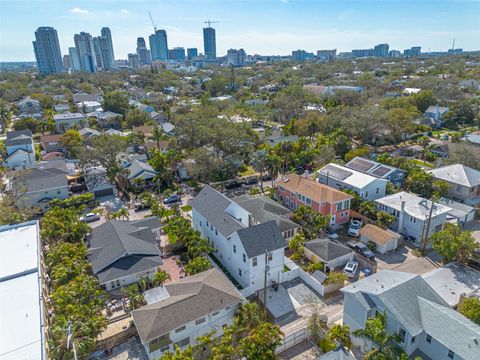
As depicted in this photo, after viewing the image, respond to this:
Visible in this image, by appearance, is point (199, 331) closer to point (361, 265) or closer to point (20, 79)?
point (361, 265)

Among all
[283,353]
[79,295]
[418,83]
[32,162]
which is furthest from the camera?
[418,83]

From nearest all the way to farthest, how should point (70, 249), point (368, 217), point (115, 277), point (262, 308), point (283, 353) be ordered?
point (283, 353), point (262, 308), point (115, 277), point (70, 249), point (368, 217)

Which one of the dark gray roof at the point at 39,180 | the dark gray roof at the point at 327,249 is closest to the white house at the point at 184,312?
the dark gray roof at the point at 327,249

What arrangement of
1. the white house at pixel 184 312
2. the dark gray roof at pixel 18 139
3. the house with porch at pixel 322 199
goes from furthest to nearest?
the dark gray roof at pixel 18 139, the house with porch at pixel 322 199, the white house at pixel 184 312

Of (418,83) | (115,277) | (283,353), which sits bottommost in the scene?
(283,353)

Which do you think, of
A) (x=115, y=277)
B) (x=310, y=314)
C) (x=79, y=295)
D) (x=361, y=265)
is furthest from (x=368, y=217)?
(x=79, y=295)

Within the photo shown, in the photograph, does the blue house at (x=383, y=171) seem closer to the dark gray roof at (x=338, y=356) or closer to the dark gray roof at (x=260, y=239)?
the dark gray roof at (x=260, y=239)
